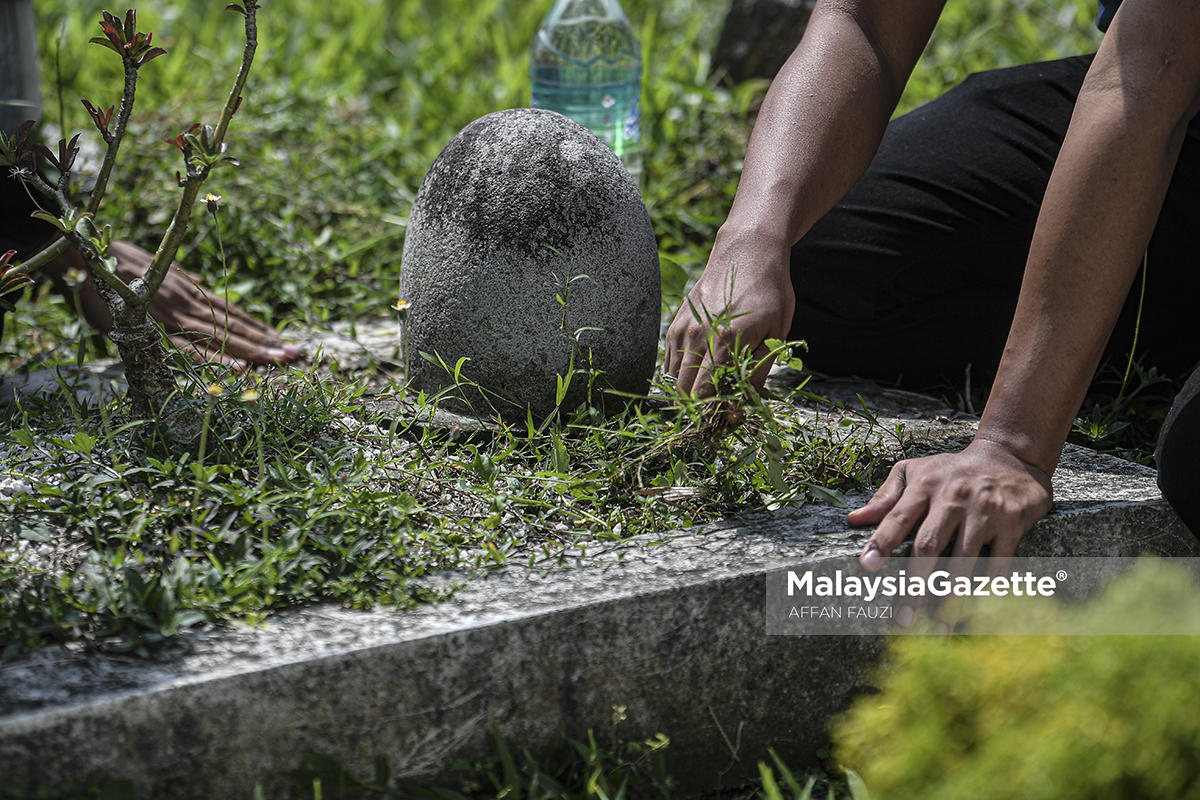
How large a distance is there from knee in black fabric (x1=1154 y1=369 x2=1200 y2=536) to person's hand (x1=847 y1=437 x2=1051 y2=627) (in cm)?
31

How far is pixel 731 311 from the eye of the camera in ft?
6.33

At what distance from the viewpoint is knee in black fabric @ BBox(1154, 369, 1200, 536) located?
6.21 ft

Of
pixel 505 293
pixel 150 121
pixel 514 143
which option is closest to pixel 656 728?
pixel 505 293

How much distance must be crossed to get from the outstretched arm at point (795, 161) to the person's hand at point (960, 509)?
378 mm

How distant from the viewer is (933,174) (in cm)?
268

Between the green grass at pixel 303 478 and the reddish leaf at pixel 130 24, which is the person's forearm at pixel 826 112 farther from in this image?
the reddish leaf at pixel 130 24

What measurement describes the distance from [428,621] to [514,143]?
3.40 feet

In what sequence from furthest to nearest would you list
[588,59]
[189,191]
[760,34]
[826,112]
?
1. [760,34]
2. [588,59]
3. [826,112]
4. [189,191]

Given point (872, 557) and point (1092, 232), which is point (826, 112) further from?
point (872, 557)

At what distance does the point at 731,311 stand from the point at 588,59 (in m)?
2.43

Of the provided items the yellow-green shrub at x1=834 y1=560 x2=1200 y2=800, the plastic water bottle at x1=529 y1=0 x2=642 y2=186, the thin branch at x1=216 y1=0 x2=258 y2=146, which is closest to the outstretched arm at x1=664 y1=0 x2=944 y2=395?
the yellow-green shrub at x1=834 y1=560 x2=1200 y2=800

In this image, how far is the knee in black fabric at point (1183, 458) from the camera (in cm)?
189

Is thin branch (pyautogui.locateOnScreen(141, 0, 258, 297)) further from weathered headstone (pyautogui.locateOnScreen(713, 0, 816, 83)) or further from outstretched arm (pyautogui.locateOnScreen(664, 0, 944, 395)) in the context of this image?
weathered headstone (pyautogui.locateOnScreen(713, 0, 816, 83))

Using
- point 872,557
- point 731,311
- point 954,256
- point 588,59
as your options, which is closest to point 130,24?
point 731,311
